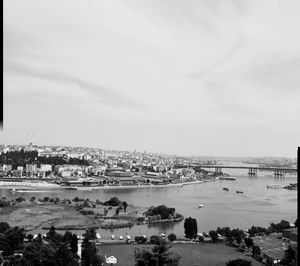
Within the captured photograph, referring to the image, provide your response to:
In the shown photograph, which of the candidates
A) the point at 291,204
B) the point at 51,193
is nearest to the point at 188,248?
the point at 291,204

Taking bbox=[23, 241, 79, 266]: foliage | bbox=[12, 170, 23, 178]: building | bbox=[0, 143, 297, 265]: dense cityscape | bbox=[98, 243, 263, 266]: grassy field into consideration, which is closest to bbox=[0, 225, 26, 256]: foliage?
bbox=[0, 143, 297, 265]: dense cityscape

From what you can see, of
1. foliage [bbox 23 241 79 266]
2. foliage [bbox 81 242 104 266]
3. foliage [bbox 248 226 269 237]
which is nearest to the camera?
foliage [bbox 23 241 79 266]

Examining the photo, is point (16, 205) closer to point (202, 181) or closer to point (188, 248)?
point (188, 248)

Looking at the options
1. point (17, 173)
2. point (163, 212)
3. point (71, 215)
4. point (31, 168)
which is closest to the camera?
point (163, 212)

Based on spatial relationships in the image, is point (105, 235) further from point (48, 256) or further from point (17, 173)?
point (17, 173)

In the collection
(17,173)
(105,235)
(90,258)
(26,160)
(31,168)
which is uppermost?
(26,160)

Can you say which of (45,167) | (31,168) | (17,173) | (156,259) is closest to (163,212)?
(156,259)

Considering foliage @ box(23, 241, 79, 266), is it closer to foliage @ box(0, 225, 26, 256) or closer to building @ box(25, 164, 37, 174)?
foliage @ box(0, 225, 26, 256)

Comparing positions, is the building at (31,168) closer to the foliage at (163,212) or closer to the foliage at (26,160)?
the foliage at (26,160)
